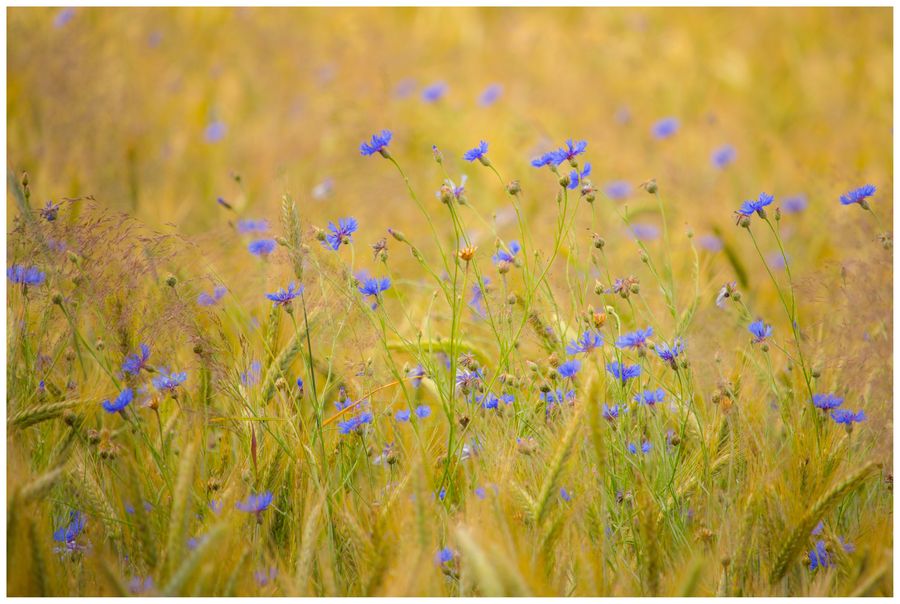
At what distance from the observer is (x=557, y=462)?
1131 mm

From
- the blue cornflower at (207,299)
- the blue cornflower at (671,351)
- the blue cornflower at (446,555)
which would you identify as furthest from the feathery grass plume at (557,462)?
the blue cornflower at (207,299)

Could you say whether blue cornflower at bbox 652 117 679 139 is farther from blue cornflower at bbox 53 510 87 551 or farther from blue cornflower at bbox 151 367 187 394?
blue cornflower at bbox 53 510 87 551

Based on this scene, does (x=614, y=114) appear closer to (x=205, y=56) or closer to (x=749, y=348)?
(x=205, y=56)

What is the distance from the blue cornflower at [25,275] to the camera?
1361 millimetres

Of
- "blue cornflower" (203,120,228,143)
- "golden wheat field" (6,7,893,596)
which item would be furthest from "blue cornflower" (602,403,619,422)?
"blue cornflower" (203,120,228,143)

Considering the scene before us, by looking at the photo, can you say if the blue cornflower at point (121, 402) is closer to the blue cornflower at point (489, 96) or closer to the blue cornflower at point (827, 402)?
the blue cornflower at point (827, 402)

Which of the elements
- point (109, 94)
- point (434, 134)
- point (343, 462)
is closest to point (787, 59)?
→ point (434, 134)

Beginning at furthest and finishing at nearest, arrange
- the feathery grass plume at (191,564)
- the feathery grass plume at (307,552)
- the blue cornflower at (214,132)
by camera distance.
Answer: the blue cornflower at (214,132), the feathery grass plume at (307,552), the feathery grass plume at (191,564)

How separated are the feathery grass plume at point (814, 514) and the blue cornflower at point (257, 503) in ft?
2.46

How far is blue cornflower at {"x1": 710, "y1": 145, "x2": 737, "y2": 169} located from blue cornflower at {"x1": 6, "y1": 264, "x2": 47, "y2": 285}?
8.69ft

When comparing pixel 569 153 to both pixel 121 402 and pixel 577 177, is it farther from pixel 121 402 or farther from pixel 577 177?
pixel 121 402

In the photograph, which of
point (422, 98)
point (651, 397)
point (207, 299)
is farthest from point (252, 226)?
point (422, 98)

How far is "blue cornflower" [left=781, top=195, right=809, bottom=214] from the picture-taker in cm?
296

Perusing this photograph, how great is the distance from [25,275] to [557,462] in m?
0.90
